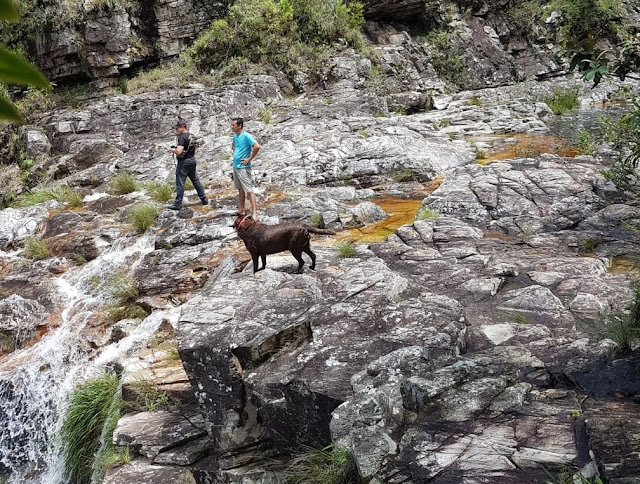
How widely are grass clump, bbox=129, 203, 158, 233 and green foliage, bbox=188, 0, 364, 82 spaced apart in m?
9.41

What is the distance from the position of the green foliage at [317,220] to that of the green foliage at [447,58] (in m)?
14.1

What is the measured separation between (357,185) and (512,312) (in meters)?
6.76

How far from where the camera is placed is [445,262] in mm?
6621

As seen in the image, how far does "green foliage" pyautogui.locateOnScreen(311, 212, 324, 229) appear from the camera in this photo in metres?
8.96

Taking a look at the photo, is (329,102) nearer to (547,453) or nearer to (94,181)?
(94,181)

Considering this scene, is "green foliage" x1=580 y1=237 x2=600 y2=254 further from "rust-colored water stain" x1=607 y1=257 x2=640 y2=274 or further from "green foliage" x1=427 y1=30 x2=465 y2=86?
"green foliage" x1=427 y1=30 x2=465 y2=86

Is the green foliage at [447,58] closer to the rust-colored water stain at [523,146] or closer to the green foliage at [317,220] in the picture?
the rust-colored water stain at [523,146]

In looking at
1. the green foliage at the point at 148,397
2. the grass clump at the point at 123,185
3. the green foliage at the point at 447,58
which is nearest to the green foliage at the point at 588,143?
the green foliage at the point at 148,397

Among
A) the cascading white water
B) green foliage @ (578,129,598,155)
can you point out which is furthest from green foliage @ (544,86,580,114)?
the cascading white water

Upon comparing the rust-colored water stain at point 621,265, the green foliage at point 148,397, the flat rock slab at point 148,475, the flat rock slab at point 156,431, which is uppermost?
the rust-colored water stain at point 621,265

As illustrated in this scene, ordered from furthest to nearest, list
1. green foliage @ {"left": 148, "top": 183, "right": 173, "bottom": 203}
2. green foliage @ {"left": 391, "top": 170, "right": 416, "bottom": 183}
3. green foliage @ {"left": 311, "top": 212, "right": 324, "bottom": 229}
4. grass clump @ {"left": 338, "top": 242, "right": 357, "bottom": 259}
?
green foliage @ {"left": 391, "top": 170, "right": 416, "bottom": 183} < green foliage @ {"left": 148, "top": 183, "right": 173, "bottom": 203} < green foliage @ {"left": 311, "top": 212, "right": 324, "bottom": 229} < grass clump @ {"left": 338, "top": 242, "right": 357, "bottom": 259}

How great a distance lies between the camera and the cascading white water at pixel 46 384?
634 cm

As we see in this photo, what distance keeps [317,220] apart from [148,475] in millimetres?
5082

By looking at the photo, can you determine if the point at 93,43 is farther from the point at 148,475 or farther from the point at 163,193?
the point at 148,475
